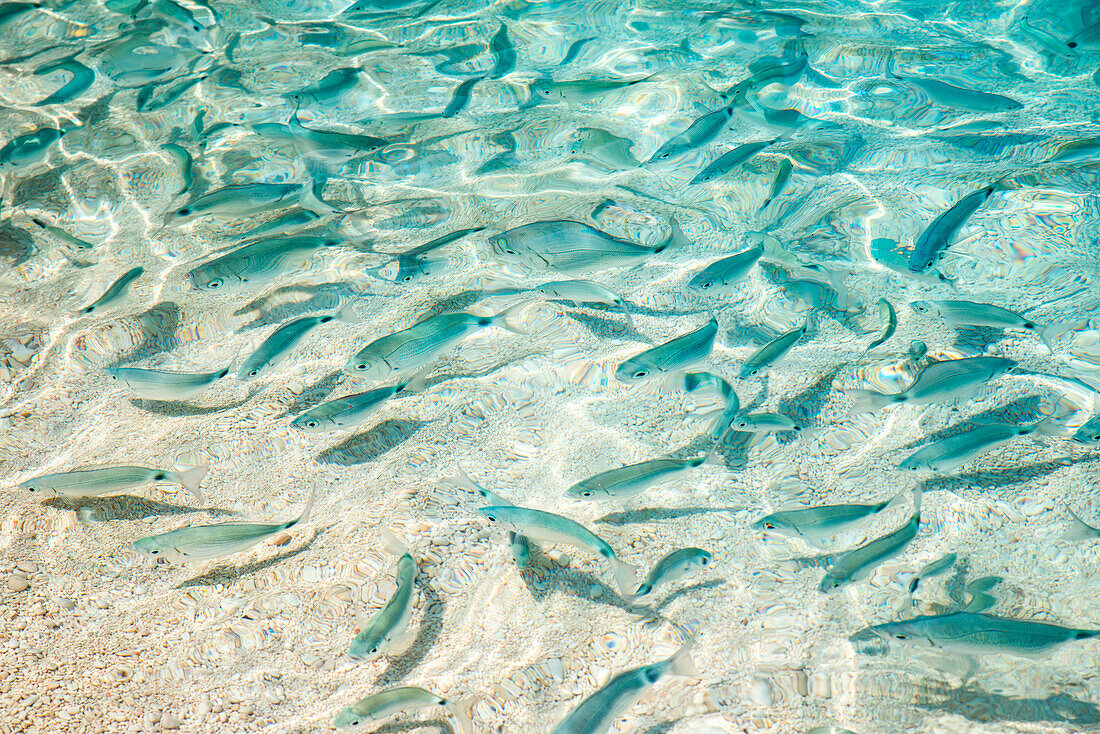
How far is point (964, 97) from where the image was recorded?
4957 millimetres

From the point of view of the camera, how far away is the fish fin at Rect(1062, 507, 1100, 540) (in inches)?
102

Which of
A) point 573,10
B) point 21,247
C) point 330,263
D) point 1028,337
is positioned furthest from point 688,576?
point 573,10

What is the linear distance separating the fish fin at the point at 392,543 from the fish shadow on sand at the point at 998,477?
90.8 inches

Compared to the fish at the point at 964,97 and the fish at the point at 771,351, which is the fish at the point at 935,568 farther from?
the fish at the point at 964,97

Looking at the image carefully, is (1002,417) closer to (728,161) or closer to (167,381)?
(728,161)

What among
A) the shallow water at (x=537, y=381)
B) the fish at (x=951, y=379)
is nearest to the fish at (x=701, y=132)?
the shallow water at (x=537, y=381)

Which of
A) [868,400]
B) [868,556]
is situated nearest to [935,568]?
[868,556]

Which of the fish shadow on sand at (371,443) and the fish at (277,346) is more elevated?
the fish at (277,346)

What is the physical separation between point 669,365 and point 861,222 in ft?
7.75

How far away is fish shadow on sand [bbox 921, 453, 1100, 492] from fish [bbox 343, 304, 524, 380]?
7.20 ft

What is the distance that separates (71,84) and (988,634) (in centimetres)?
764

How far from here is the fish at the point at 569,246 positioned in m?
3.41

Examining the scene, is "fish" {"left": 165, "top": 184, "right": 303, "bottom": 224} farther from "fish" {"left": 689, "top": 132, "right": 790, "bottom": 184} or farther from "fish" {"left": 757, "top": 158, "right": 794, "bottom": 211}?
"fish" {"left": 757, "top": 158, "right": 794, "bottom": 211}

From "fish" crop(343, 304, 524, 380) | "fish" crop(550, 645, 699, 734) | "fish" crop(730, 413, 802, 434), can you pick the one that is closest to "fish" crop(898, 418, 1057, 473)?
"fish" crop(730, 413, 802, 434)
